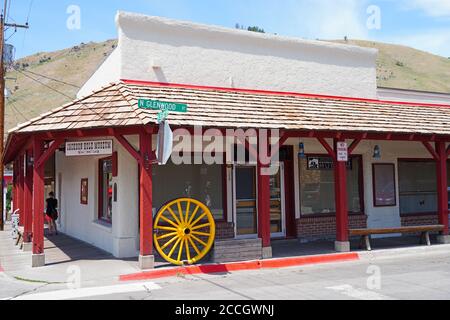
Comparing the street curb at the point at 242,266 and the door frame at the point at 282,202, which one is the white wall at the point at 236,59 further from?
the street curb at the point at 242,266

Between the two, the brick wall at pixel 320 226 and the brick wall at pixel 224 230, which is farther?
the brick wall at pixel 320 226

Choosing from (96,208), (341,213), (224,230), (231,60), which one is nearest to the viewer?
(341,213)

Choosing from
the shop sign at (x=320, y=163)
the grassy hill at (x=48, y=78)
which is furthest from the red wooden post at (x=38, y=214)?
the grassy hill at (x=48, y=78)

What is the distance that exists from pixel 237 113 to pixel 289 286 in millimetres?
4338

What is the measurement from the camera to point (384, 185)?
49.4 ft

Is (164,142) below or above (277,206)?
above

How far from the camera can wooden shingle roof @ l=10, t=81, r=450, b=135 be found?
10078 mm

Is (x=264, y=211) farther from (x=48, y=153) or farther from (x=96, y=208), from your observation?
(x=96, y=208)

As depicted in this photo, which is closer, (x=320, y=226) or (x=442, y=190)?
(x=442, y=190)

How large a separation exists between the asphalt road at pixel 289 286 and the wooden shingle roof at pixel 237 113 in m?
3.16

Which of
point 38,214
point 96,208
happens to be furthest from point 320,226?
point 38,214

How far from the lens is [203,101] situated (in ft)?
37.6

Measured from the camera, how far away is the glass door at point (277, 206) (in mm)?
13547
